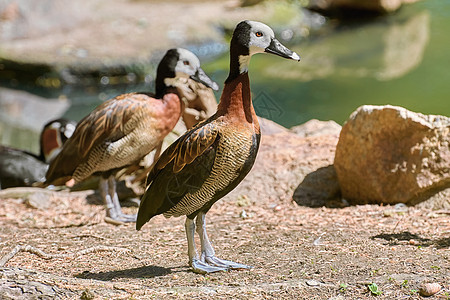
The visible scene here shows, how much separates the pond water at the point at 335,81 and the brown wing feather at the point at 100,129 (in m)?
4.18

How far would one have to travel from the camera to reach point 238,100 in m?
4.00

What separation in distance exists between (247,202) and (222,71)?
775 centimetres

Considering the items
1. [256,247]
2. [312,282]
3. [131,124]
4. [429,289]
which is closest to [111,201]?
[131,124]

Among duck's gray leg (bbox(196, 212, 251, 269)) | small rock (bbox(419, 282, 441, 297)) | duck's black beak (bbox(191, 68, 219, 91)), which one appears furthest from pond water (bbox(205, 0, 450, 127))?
small rock (bbox(419, 282, 441, 297))

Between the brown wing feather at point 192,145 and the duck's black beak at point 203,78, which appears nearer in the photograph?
the brown wing feather at point 192,145

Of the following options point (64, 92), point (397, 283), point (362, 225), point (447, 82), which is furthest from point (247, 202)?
point (64, 92)

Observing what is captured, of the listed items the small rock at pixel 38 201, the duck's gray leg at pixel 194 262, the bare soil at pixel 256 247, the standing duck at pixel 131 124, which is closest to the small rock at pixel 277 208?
the bare soil at pixel 256 247

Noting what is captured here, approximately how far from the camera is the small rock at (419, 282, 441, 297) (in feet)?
11.6

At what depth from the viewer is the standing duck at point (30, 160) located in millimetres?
8180

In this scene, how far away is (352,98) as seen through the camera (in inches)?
453

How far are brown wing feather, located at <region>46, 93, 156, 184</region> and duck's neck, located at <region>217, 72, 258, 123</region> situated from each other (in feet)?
5.88

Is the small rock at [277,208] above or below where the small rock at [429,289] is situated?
below

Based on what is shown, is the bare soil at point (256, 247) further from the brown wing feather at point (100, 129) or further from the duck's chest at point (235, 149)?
the duck's chest at point (235, 149)

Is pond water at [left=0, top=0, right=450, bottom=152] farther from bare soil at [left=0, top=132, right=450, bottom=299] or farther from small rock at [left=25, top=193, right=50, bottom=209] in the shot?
small rock at [left=25, top=193, right=50, bottom=209]
